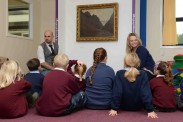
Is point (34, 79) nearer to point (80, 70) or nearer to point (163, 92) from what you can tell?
point (80, 70)

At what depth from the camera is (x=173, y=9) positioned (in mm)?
5977

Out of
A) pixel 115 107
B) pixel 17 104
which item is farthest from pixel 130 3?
pixel 17 104

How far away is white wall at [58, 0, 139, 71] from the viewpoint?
524 centimetres

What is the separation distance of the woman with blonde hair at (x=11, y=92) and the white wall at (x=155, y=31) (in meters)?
3.97

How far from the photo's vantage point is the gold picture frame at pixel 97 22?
17.4ft

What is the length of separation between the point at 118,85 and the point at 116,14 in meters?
2.67

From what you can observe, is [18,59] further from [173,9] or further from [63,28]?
[173,9]

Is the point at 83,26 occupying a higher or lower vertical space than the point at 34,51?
higher

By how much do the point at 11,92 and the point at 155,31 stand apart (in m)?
4.29

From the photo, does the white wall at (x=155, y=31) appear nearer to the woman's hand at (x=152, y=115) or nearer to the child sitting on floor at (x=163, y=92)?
the child sitting on floor at (x=163, y=92)

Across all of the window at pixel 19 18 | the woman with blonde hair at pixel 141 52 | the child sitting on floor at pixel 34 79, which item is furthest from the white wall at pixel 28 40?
the woman with blonde hair at pixel 141 52

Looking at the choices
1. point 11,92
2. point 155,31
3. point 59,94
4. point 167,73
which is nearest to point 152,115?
point 167,73

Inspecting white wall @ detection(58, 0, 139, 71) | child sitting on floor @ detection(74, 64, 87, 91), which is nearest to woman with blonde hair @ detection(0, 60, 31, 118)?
child sitting on floor @ detection(74, 64, 87, 91)

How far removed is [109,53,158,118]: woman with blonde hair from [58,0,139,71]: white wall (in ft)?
7.59
